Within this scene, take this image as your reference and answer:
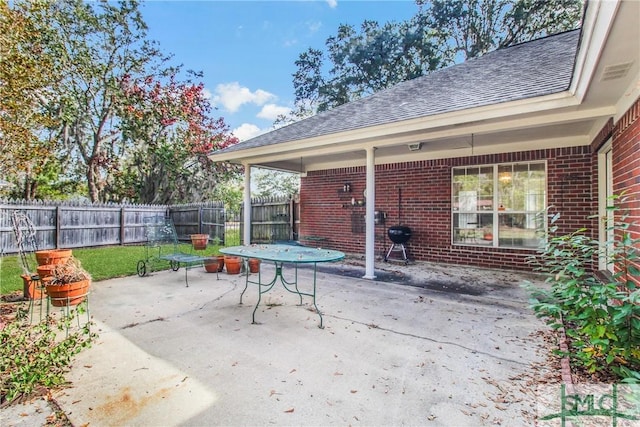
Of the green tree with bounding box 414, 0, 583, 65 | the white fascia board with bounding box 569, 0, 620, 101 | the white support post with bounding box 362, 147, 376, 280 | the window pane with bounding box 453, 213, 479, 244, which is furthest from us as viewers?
the green tree with bounding box 414, 0, 583, 65

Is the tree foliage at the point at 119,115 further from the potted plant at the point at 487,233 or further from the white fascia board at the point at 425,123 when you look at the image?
the potted plant at the point at 487,233

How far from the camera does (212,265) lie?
6445mm

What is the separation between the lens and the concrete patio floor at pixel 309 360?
6.72 feet

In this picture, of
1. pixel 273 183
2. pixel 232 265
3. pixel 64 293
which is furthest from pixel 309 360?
pixel 273 183

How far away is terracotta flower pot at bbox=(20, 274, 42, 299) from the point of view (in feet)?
13.0

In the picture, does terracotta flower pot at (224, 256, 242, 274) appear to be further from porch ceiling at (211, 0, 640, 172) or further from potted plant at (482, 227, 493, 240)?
potted plant at (482, 227, 493, 240)

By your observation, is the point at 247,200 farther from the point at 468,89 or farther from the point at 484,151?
the point at 484,151

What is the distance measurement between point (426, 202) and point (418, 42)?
1177cm

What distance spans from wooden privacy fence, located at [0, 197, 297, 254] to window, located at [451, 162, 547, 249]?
4927mm

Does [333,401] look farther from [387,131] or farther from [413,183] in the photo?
[413,183]

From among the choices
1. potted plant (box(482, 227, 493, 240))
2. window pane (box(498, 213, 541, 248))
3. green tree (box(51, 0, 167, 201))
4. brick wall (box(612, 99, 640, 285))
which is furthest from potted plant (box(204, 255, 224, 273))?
green tree (box(51, 0, 167, 201))

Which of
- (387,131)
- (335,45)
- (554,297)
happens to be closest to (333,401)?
(554,297)

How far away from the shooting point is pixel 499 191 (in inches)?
255

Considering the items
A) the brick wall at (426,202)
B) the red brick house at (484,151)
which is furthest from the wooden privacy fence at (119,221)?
the red brick house at (484,151)
